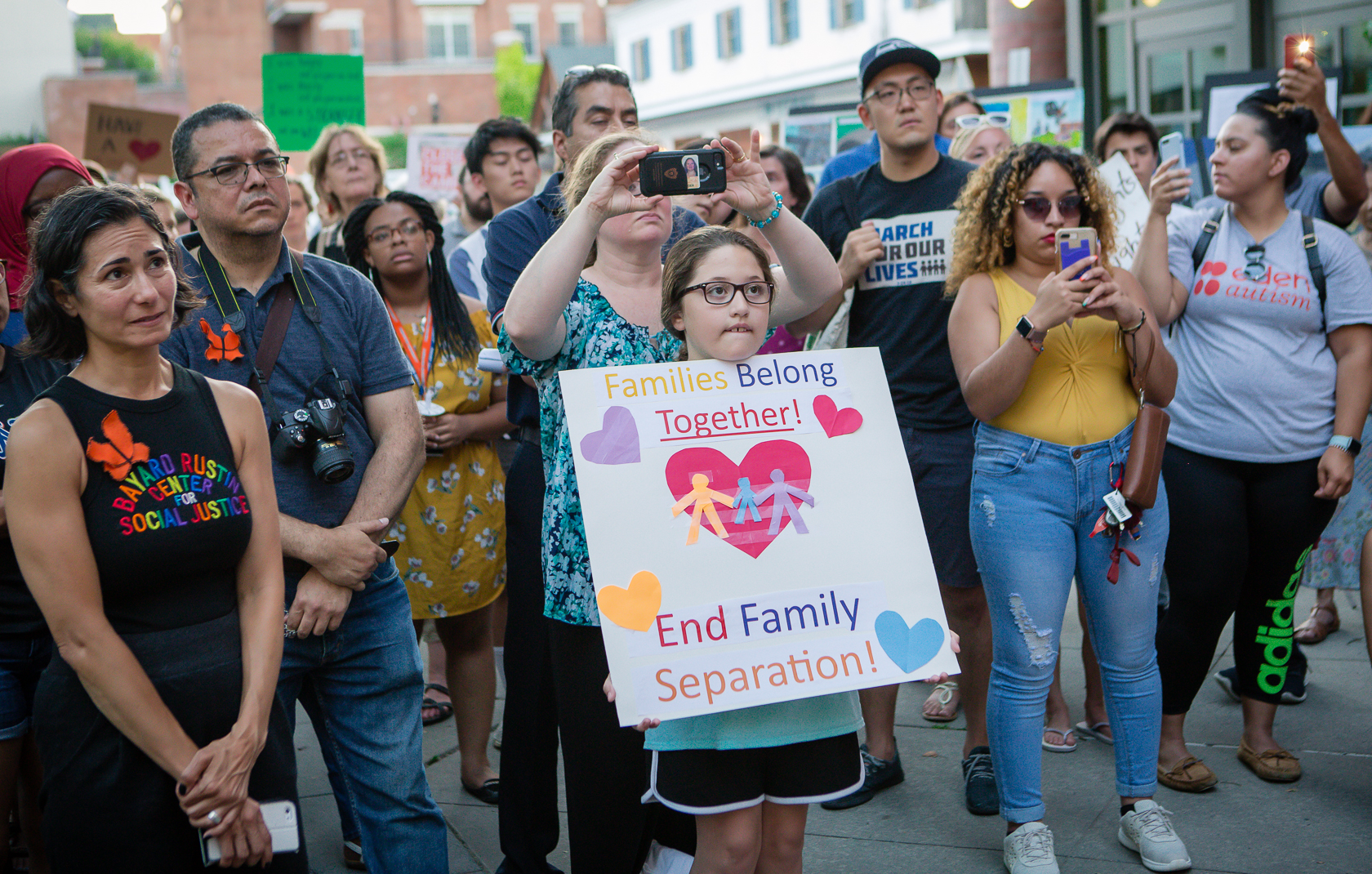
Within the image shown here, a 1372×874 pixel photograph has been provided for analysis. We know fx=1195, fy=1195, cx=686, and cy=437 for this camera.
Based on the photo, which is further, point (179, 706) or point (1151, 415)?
point (1151, 415)

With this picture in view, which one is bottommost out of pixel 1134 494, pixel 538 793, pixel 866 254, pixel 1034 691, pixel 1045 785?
pixel 1045 785

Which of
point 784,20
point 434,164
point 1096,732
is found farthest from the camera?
point 784,20

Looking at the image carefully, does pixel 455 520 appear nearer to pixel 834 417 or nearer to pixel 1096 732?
pixel 834 417

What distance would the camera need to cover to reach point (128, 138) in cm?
845

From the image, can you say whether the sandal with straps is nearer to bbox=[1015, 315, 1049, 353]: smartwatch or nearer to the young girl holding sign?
bbox=[1015, 315, 1049, 353]: smartwatch

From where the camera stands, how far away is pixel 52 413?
2266 millimetres

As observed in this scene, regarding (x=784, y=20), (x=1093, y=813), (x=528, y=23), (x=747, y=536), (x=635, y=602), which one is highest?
(x=528, y=23)

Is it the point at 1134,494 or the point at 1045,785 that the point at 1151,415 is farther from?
the point at 1045,785

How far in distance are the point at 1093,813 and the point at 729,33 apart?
40001 millimetres

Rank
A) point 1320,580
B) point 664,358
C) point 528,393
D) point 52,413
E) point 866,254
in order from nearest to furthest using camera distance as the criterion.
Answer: point 52,413
point 664,358
point 528,393
point 866,254
point 1320,580

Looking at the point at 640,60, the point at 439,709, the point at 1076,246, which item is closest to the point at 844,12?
the point at 640,60

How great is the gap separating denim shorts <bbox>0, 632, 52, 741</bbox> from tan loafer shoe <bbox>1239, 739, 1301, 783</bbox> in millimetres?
3631

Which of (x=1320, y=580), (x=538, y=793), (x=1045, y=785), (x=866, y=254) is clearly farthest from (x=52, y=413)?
(x=1320, y=580)

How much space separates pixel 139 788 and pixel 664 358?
1424mm
